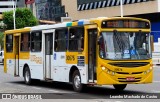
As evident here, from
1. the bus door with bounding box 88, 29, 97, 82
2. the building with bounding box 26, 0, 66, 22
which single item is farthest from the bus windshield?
the building with bounding box 26, 0, 66, 22

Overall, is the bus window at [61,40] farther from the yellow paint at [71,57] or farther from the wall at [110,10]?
the wall at [110,10]

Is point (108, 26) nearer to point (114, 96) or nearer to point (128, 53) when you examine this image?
point (128, 53)

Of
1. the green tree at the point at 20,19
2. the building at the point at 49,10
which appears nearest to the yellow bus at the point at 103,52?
the green tree at the point at 20,19

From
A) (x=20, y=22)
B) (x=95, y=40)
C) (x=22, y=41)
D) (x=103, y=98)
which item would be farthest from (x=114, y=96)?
(x=20, y=22)

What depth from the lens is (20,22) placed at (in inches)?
3396

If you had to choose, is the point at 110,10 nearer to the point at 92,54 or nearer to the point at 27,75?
the point at 27,75

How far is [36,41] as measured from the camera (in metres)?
22.1

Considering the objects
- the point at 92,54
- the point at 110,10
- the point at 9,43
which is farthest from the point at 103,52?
the point at 110,10

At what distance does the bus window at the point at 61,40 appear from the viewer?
1934 centimetres

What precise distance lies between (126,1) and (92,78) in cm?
5514

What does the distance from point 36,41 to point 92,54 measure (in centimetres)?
540

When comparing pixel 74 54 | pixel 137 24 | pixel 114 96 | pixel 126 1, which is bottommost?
pixel 114 96

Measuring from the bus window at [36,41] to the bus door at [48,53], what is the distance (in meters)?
0.60

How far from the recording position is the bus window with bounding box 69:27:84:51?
17906 mm
